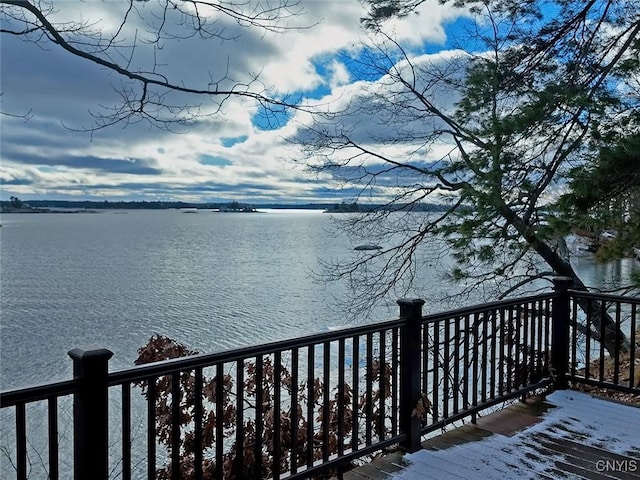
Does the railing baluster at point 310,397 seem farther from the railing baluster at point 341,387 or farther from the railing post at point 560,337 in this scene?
the railing post at point 560,337

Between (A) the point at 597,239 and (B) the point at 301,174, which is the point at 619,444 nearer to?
(A) the point at 597,239

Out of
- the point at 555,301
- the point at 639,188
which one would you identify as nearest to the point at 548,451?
the point at 555,301

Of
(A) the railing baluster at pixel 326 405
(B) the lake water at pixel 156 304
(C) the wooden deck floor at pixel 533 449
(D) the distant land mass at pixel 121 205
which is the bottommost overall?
(B) the lake water at pixel 156 304

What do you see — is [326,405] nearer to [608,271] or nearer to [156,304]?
[608,271]

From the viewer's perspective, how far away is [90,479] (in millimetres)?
1774

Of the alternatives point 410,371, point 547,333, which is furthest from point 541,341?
point 410,371

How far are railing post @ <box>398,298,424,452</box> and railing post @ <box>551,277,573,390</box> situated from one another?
1.75 m

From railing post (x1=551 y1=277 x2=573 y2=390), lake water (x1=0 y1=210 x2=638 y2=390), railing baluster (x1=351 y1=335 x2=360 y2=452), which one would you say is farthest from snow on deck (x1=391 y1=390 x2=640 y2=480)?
lake water (x1=0 y1=210 x2=638 y2=390)

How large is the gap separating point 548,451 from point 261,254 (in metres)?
34.3

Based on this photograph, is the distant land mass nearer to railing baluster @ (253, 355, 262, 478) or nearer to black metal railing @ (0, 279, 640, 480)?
black metal railing @ (0, 279, 640, 480)

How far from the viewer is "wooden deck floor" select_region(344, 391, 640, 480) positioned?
2645mm

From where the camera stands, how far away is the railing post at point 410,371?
2.87m

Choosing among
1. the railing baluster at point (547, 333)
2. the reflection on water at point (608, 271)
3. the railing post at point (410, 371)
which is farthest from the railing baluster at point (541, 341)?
the reflection on water at point (608, 271)

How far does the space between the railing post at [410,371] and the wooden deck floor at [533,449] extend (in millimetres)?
126
